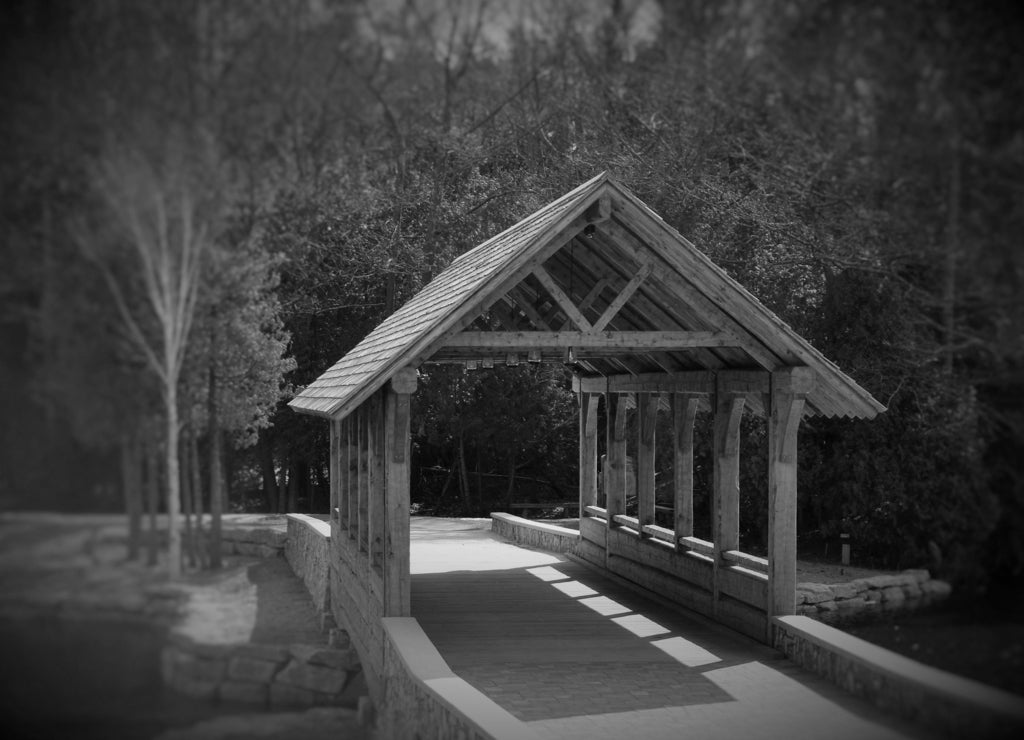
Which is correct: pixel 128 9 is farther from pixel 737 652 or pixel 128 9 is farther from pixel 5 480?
pixel 737 652

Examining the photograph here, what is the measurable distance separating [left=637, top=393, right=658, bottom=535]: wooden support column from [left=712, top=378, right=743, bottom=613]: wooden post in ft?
7.00

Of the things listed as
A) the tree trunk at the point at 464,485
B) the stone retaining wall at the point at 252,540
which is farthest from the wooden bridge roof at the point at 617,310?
the tree trunk at the point at 464,485

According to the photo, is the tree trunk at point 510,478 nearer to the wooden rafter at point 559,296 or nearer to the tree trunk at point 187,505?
the wooden rafter at point 559,296

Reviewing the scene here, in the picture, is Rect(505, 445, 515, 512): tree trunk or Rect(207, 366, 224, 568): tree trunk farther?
Rect(505, 445, 515, 512): tree trunk

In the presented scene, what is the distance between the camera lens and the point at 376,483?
8906 millimetres

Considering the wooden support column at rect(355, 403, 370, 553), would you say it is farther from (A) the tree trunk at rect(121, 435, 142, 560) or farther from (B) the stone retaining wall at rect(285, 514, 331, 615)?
(A) the tree trunk at rect(121, 435, 142, 560)

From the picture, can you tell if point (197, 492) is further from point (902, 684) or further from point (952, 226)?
point (902, 684)

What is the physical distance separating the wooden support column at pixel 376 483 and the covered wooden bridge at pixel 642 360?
0.02 m

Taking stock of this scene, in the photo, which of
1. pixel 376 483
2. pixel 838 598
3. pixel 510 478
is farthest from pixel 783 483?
pixel 510 478

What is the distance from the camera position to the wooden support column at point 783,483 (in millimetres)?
8094

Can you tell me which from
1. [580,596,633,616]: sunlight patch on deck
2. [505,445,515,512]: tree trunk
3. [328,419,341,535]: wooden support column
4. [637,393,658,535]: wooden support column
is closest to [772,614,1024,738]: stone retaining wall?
[580,596,633,616]: sunlight patch on deck

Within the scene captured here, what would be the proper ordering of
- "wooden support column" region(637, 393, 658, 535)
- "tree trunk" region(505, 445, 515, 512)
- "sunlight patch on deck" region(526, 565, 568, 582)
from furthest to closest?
1. "tree trunk" region(505, 445, 515, 512)
2. "sunlight patch on deck" region(526, 565, 568, 582)
3. "wooden support column" region(637, 393, 658, 535)

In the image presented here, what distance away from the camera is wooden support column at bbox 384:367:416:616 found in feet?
25.9

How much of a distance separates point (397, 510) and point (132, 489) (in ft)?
15.2
